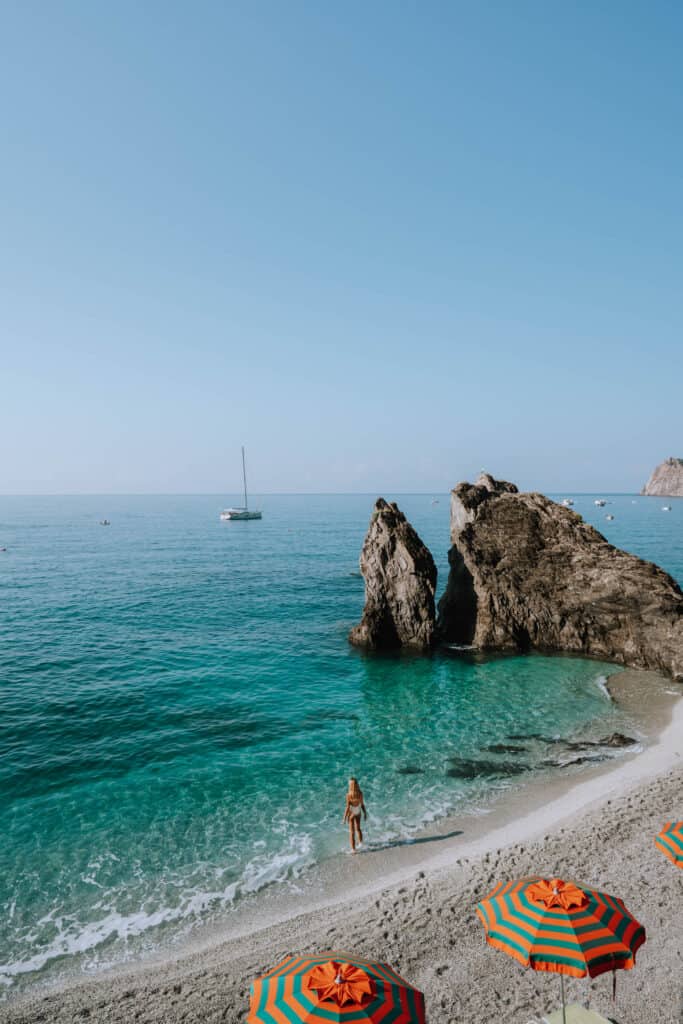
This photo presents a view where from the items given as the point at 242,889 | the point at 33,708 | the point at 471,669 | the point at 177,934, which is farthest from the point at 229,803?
the point at 471,669

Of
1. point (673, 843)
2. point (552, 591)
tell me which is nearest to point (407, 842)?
point (673, 843)

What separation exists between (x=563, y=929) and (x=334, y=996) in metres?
4.18

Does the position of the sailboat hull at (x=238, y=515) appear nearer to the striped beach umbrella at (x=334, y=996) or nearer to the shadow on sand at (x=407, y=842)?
the shadow on sand at (x=407, y=842)

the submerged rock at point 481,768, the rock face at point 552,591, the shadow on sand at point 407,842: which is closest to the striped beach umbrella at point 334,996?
the shadow on sand at point 407,842

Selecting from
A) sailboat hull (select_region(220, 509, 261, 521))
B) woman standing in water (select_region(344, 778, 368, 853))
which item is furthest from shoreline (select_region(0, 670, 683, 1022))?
sailboat hull (select_region(220, 509, 261, 521))

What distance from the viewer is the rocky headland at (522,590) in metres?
34.7

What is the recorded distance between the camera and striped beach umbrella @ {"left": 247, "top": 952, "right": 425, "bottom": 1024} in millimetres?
7859

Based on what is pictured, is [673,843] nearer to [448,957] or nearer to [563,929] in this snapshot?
[563,929]

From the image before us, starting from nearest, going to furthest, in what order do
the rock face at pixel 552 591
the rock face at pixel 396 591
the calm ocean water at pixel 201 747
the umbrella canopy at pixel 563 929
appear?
the umbrella canopy at pixel 563 929 → the calm ocean water at pixel 201 747 → the rock face at pixel 552 591 → the rock face at pixel 396 591

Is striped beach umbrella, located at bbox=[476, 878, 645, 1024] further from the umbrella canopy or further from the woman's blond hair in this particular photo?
the woman's blond hair

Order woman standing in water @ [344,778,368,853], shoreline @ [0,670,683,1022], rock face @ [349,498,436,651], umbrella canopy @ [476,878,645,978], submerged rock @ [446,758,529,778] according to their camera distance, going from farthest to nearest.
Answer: rock face @ [349,498,436,651], submerged rock @ [446,758,529,778], woman standing in water @ [344,778,368,853], shoreline @ [0,670,683,1022], umbrella canopy @ [476,878,645,978]

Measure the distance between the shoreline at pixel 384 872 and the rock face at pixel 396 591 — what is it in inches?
→ 692

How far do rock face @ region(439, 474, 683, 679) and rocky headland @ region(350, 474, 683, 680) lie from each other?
0.07m

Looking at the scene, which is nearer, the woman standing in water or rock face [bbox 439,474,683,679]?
the woman standing in water
